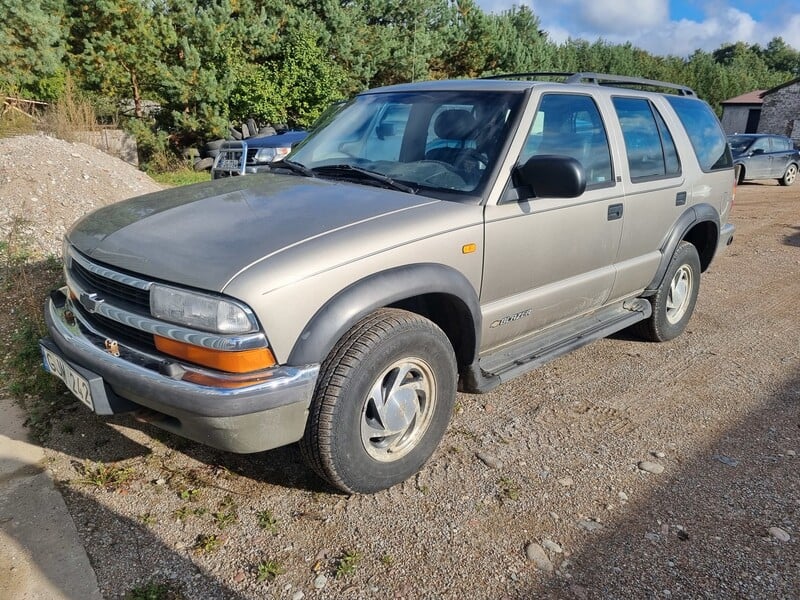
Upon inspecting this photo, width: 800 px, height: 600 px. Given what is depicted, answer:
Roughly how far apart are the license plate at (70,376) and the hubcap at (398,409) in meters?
1.15

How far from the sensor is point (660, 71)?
43.3 m

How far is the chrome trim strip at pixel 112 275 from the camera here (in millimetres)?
2449

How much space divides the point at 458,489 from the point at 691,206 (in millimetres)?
3010

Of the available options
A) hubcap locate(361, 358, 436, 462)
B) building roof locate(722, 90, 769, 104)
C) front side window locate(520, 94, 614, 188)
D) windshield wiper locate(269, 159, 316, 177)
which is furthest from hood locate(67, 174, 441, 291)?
building roof locate(722, 90, 769, 104)

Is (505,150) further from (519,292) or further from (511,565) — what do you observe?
(511,565)

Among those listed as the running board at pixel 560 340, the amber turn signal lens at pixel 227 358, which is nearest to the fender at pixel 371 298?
the amber turn signal lens at pixel 227 358

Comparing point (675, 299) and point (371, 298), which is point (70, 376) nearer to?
point (371, 298)

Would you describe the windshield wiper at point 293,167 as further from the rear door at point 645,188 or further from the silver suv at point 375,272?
the rear door at point 645,188

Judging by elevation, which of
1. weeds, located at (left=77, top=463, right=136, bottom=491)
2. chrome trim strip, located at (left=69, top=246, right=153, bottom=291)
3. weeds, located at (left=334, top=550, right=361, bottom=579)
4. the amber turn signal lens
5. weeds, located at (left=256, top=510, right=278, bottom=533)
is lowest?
weeds, located at (left=334, top=550, right=361, bottom=579)

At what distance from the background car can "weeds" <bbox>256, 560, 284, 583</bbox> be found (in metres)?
17.8


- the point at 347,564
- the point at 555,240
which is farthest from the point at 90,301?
the point at 555,240

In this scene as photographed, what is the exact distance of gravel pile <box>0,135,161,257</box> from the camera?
611 centimetres

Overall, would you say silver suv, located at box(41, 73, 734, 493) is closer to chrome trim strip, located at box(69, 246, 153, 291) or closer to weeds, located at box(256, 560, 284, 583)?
chrome trim strip, located at box(69, 246, 153, 291)

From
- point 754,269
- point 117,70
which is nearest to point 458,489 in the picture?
point 754,269
